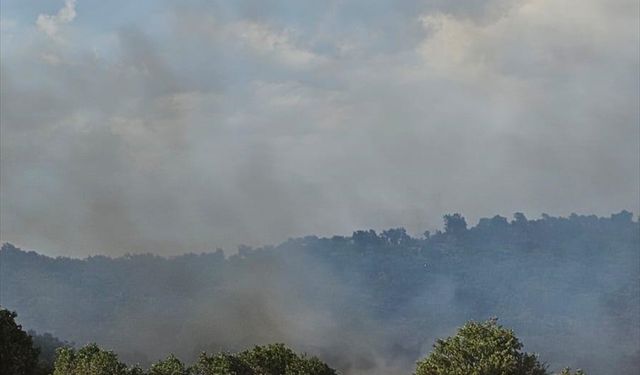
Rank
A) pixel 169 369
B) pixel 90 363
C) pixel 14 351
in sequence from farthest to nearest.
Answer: pixel 14 351
pixel 169 369
pixel 90 363

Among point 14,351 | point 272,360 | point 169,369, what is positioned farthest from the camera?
point 14,351

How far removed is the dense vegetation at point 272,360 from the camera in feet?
157

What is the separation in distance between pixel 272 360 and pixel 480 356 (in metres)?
19.4

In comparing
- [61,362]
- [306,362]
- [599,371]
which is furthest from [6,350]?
[599,371]

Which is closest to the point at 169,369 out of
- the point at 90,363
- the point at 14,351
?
the point at 90,363

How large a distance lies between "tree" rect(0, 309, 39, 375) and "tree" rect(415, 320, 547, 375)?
35.9 metres

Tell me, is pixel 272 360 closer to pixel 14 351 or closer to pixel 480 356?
pixel 480 356

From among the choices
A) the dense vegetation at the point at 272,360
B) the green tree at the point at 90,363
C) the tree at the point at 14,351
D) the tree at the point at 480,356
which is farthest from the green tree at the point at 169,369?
the tree at the point at 480,356

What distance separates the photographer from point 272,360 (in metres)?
61.8

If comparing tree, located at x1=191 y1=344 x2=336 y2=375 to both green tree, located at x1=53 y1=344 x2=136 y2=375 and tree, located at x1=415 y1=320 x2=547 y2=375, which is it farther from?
tree, located at x1=415 y1=320 x2=547 y2=375

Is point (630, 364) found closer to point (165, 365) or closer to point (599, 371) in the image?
point (599, 371)

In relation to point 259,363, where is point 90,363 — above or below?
below

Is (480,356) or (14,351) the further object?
(14,351)

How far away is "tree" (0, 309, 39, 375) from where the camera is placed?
6688 cm
